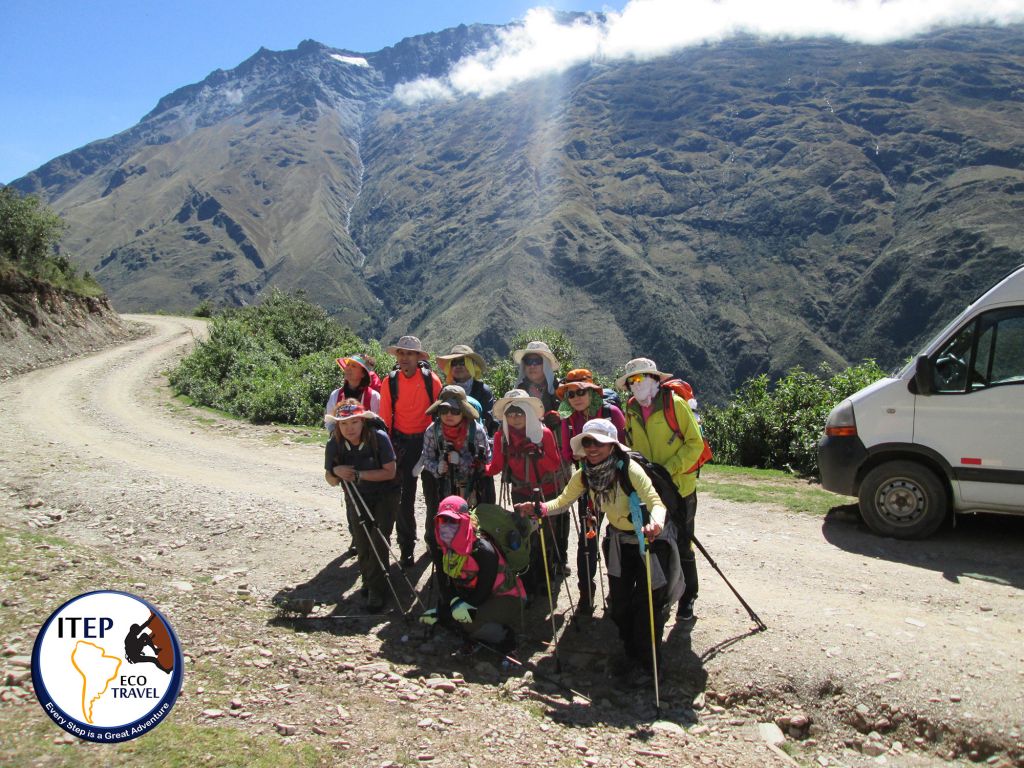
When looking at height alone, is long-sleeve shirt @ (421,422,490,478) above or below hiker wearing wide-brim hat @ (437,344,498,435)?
below

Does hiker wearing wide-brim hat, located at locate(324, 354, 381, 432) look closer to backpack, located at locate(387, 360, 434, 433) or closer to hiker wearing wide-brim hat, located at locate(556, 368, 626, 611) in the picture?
backpack, located at locate(387, 360, 434, 433)

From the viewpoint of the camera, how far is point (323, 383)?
18016 millimetres

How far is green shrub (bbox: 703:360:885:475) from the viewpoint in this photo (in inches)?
470

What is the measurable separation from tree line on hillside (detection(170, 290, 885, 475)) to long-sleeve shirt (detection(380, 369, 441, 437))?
563cm

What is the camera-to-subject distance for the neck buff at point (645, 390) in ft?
19.2

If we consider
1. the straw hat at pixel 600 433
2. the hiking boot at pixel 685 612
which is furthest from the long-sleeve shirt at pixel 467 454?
the hiking boot at pixel 685 612

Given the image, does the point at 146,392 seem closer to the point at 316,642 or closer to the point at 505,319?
the point at 316,642

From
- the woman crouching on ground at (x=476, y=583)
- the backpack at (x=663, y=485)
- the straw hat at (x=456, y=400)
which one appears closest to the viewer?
the backpack at (x=663, y=485)

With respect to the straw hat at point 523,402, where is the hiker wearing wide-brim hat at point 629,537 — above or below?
below

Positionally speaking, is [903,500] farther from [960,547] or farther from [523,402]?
[523,402]

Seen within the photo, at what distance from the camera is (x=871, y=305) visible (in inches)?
5295

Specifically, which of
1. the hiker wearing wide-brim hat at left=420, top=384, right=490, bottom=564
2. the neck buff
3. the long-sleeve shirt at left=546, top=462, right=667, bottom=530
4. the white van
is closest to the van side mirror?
the white van

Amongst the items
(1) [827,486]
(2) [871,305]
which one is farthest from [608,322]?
(1) [827,486]

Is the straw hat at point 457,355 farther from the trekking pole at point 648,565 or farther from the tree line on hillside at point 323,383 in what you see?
the tree line on hillside at point 323,383
